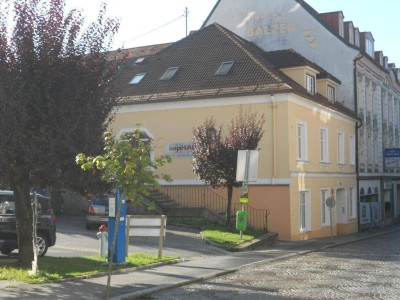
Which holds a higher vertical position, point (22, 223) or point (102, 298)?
point (22, 223)

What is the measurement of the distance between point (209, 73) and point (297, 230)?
8.78m

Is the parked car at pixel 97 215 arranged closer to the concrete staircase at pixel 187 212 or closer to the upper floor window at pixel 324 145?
the concrete staircase at pixel 187 212

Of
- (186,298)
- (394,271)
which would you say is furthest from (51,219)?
(394,271)

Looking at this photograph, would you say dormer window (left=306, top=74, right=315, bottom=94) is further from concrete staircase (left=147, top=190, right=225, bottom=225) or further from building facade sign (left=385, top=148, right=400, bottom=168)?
building facade sign (left=385, top=148, right=400, bottom=168)

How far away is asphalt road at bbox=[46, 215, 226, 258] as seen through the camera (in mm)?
16766

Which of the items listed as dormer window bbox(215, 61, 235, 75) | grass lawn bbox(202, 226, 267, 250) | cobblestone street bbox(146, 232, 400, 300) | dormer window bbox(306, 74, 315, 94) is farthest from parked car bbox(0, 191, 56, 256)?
dormer window bbox(306, 74, 315, 94)

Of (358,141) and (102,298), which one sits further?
(358,141)

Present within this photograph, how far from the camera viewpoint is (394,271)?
14297 millimetres

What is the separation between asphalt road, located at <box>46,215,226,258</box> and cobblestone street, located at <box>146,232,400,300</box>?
9.86 ft

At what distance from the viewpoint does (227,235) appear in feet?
70.1

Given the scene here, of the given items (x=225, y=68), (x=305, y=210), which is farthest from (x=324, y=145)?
(x=225, y=68)

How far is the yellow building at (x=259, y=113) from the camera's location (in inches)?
1008

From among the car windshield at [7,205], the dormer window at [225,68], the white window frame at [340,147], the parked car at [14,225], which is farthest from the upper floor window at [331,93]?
the car windshield at [7,205]

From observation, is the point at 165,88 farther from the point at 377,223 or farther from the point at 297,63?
the point at 377,223
